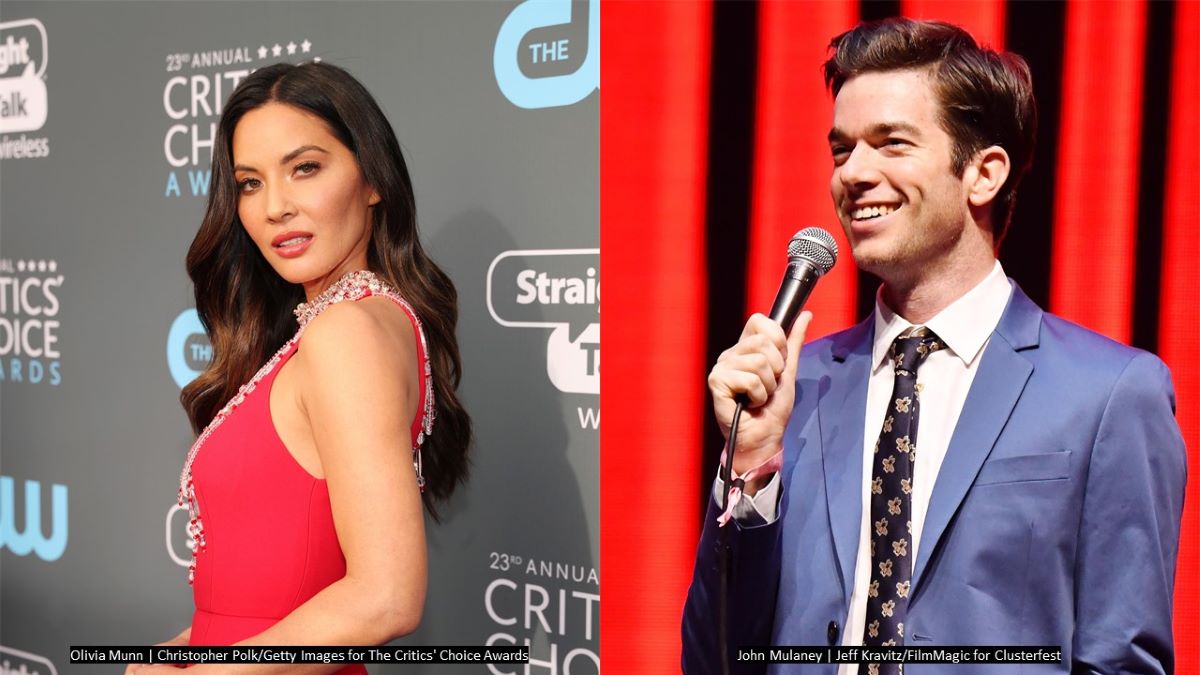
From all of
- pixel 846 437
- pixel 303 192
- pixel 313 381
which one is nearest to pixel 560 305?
pixel 303 192

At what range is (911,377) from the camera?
162 cm

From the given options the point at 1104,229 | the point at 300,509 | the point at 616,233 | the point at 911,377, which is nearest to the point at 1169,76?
the point at 1104,229

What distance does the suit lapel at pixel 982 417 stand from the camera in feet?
4.94

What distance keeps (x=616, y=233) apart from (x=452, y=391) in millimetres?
523

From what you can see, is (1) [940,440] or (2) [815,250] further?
(1) [940,440]

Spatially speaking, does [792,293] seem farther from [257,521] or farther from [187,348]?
[187,348]

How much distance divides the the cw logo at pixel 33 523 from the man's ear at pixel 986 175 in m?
3.02

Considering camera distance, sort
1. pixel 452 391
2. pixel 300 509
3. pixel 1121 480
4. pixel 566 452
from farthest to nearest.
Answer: pixel 566 452 → pixel 452 391 → pixel 300 509 → pixel 1121 480

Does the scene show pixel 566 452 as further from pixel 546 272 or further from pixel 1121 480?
pixel 1121 480

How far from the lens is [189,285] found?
10.2 ft

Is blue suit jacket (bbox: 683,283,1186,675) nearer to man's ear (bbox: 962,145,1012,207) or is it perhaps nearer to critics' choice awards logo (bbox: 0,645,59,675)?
man's ear (bbox: 962,145,1012,207)

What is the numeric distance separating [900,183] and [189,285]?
2.22 metres

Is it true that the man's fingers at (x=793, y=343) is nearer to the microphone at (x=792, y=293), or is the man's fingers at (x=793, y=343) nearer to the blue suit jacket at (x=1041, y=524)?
the microphone at (x=792, y=293)
